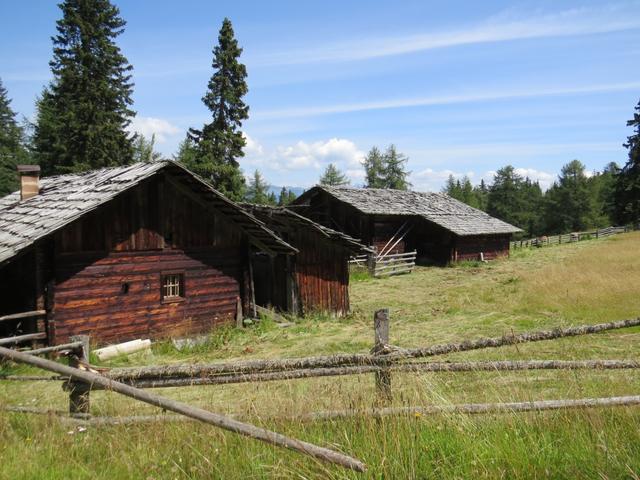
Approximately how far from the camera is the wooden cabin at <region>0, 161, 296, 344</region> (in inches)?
453

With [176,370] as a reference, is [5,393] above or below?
below

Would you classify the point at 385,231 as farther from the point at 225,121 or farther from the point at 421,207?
the point at 225,121

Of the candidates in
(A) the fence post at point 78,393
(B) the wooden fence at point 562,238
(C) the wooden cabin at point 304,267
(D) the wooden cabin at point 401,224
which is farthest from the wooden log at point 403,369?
(B) the wooden fence at point 562,238

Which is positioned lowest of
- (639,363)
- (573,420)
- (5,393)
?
(5,393)

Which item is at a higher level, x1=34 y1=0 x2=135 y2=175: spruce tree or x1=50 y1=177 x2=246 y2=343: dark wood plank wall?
x1=34 y1=0 x2=135 y2=175: spruce tree

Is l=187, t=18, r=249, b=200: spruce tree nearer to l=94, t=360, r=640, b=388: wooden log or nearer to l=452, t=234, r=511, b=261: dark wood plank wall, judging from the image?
l=452, t=234, r=511, b=261: dark wood plank wall

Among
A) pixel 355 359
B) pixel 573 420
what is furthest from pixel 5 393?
pixel 573 420

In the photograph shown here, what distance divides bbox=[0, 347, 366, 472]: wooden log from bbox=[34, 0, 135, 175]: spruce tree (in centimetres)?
3321

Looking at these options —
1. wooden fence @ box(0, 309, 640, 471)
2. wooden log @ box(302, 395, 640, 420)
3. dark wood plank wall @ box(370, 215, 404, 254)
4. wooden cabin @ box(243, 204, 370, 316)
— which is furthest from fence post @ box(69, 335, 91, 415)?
dark wood plank wall @ box(370, 215, 404, 254)

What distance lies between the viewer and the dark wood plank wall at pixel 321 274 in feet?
55.1

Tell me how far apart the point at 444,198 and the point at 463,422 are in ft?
127

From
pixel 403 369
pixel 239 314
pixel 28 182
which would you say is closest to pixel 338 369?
pixel 403 369

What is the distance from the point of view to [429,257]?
112 feet

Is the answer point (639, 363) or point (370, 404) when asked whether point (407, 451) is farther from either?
point (639, 363)
